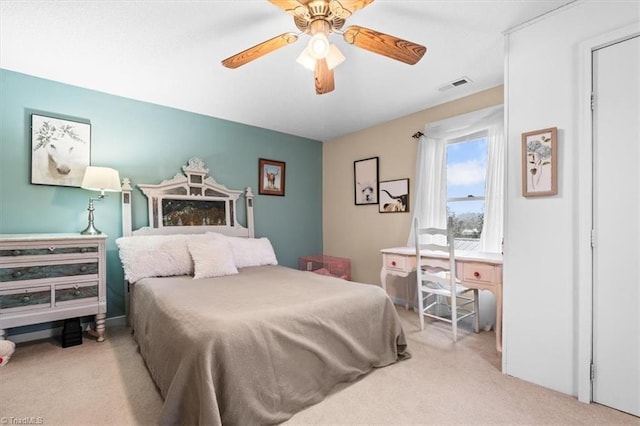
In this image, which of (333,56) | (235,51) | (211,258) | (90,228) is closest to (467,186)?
(333,56)

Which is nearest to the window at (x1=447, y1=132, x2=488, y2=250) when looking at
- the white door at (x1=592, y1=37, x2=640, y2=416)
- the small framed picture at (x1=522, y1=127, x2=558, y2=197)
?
the small framed picture at (x1=522, y1=127, x2=558, y2=197)

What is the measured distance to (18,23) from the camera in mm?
1966

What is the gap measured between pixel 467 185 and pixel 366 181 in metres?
1.34

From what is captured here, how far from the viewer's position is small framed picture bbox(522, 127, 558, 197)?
1891 millimetres

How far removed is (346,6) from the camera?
1568mm

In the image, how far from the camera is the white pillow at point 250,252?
129 inches

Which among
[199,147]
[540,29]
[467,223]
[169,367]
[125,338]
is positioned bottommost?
[125,338]

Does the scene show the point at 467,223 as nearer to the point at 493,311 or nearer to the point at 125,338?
the point at 493,311

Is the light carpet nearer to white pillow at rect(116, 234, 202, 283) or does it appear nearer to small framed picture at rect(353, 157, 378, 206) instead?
white pillow at rect(116, 234, 202, 283)

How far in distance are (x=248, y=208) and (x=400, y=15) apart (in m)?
2.82

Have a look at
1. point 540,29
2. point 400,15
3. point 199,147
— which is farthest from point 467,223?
point 199,147

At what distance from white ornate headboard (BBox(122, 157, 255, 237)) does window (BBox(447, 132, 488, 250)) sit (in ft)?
8.23

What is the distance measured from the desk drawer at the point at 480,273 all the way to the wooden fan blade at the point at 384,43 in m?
1.72

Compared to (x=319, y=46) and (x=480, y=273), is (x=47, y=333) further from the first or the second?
(x=480, y=273)
